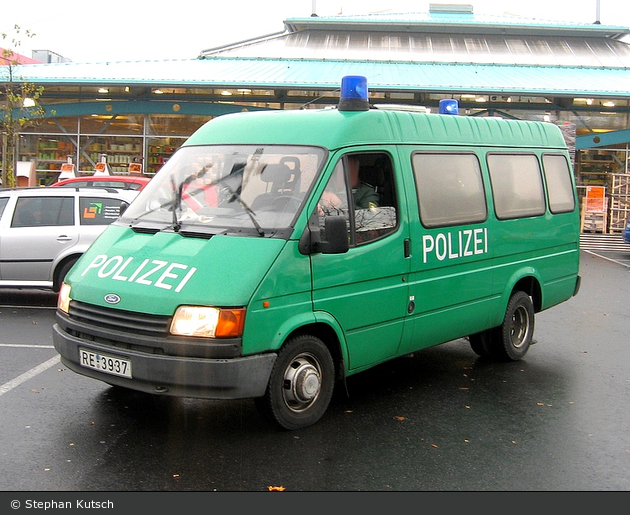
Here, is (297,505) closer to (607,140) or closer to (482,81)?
(482,81)

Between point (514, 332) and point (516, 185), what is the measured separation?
156 cm

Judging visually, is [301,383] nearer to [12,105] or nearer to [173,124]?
[12,105]

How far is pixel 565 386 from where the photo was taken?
689cm

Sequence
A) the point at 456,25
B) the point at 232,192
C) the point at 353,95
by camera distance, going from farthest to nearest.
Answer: the point at 456,25 < the point at 353,95 < the point at 232,192

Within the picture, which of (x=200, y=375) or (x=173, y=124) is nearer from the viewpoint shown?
(x=200, y=375)

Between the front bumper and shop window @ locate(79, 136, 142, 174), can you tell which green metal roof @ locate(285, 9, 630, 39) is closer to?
shop window @ locate(79, 136, 142, 174)

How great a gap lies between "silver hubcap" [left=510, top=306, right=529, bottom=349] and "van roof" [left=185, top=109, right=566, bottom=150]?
6.25ft

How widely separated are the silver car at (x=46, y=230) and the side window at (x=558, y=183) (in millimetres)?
5530

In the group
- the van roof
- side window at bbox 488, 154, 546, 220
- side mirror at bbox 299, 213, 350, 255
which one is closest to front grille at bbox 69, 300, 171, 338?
side mirror at bbox 299, 213, 350, 255

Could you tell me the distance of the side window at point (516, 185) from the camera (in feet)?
24.3

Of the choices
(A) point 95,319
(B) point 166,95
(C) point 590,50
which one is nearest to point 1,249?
(A) point 95,319

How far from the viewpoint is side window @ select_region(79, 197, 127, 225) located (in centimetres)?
1040

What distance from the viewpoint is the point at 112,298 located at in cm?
517

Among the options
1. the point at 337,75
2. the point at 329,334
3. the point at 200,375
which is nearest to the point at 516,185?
the point at 329,334
